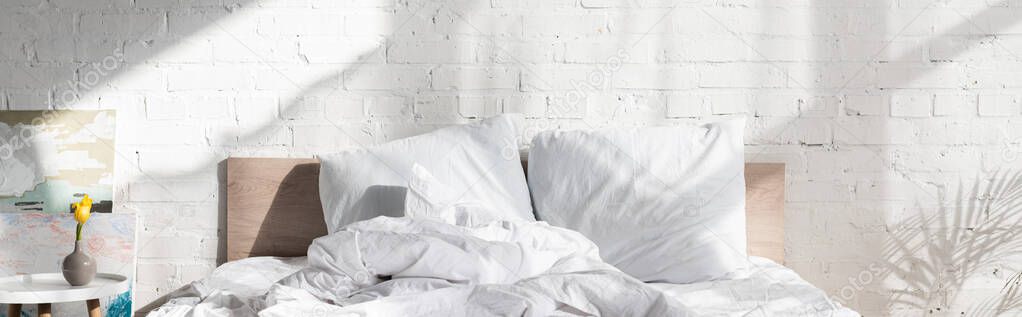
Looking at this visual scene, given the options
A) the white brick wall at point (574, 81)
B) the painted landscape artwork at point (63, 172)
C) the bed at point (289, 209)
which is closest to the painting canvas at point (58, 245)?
the painted landscape artwork at point (63, 172)

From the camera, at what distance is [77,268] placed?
2.55 m

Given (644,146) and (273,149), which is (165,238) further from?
(644,146)

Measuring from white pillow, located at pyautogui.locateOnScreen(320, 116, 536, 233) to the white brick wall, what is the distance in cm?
17

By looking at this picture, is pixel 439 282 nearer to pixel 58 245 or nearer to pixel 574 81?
pixel 574 81

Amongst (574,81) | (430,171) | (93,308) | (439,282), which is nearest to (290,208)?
(430,171)

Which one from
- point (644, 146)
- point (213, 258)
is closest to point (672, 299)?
point (644, 146)

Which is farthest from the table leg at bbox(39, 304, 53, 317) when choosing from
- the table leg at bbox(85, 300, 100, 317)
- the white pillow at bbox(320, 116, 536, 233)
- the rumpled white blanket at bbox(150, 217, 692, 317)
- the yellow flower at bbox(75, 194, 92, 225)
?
the white pillow at bbox(320, 116, 536, 233)

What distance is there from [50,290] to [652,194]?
178cm

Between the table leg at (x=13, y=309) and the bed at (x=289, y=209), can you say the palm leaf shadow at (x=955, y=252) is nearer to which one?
the bed at (x=289, y=209)

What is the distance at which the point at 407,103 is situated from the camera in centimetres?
293

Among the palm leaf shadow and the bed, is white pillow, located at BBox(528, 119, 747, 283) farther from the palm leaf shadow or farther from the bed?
the palm leaf shadow

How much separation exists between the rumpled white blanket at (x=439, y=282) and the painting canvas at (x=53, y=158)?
1.06 meters

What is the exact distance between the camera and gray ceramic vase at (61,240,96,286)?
2.55 meters

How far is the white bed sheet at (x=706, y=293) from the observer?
6.70 feet
